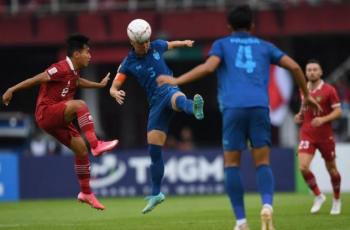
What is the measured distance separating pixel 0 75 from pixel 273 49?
86.1ft

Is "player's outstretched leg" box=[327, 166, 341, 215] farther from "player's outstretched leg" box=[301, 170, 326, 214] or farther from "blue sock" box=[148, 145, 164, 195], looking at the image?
"blue sock" box=[148, 145, 164, 195]

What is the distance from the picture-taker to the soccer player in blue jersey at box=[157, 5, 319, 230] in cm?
1177

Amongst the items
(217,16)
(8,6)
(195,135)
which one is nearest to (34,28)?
(8,6)

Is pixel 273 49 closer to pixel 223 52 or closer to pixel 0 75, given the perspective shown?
pixel 223 52

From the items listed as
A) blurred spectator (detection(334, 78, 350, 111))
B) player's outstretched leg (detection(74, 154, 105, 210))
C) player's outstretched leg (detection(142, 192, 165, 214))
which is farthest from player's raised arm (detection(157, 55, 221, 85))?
blurred spectator (detection(334, 78, 350, 111))

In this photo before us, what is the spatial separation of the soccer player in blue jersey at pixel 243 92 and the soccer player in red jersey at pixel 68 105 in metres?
3.42

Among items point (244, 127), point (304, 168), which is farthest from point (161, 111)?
point (244, 127)

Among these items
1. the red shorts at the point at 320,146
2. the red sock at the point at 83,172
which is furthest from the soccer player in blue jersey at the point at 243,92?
the red shorts at the point at 320,146

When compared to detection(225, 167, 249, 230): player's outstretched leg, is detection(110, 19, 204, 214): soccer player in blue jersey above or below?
above

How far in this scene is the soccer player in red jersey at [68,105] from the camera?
49.0 feet

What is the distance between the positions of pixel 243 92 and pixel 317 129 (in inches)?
201

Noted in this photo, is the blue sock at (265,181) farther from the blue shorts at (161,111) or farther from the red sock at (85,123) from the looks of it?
the red sock at (85,123)

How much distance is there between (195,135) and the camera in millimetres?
37562

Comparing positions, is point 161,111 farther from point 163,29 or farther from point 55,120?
point 163,29
